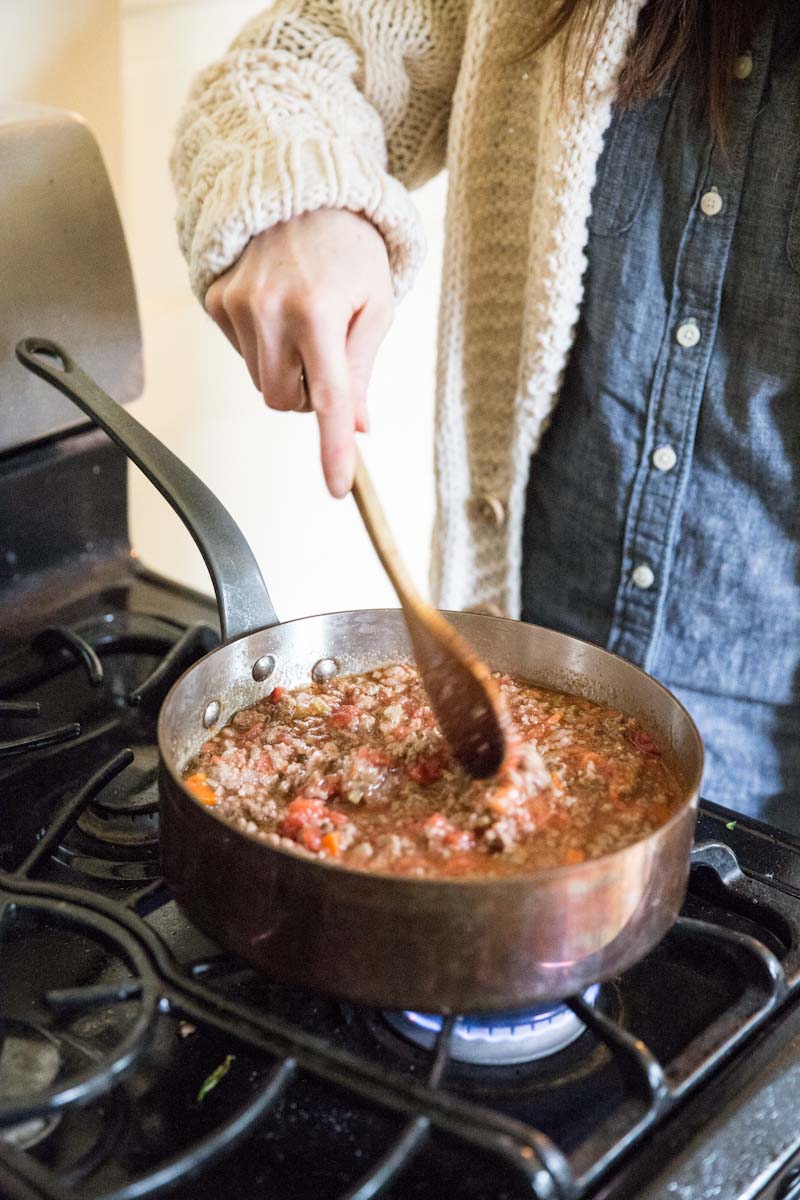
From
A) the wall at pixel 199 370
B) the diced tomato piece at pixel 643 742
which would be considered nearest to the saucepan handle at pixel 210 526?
the diced tomato piece at pixel 643 742

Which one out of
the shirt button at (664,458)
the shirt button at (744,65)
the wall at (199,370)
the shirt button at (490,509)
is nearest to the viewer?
the shirt button at (744,65)

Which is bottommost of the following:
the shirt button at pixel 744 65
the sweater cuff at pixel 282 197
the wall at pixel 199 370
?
the wall at pixel 199 370

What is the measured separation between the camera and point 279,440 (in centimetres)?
183

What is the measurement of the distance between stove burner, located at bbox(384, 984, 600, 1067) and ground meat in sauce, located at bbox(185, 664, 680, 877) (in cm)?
8

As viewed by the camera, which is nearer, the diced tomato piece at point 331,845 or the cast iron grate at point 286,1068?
the cast iron grate at point 286,1068

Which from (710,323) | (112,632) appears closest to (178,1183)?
(112,632)

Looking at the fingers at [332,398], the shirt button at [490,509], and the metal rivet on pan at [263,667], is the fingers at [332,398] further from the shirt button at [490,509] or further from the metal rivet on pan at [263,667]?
the shirt button at [490,509]

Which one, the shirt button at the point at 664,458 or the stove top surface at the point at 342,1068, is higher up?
the shirt button at the point at 664,458

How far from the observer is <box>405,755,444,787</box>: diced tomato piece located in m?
0.73

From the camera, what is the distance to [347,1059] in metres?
0.55

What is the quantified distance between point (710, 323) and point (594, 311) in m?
0.11

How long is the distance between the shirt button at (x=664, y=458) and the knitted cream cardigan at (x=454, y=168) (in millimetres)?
117

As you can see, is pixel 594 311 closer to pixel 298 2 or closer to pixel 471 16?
pixel 471 16

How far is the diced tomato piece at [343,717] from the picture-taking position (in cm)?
80
